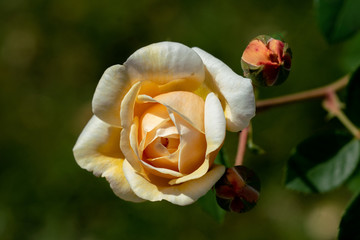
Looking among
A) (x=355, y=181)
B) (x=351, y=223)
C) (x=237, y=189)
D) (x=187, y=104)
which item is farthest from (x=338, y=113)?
(x=187, y=104)

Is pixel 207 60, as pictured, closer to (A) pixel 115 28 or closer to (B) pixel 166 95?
(B) pixel 166 95

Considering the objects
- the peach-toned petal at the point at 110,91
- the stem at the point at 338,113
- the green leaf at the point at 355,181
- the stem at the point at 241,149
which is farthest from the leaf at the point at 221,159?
the green leaf at the point at 355,181

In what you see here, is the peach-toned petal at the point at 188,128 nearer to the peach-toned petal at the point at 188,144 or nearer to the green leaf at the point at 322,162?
the peach-toned petal at the point at 188,144

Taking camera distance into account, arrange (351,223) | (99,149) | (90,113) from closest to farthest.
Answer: (99,149)
(351,223)
(90,113)

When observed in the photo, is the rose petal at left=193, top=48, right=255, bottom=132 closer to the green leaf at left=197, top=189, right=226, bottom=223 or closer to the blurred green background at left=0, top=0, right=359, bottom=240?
the green leaf at left=197, top=189, right=226, bottom=223

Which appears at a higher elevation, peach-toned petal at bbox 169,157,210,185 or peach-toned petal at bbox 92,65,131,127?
peach-toned petal at bbox 92,65,131,127

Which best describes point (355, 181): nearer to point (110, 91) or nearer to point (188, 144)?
point (188, 144)

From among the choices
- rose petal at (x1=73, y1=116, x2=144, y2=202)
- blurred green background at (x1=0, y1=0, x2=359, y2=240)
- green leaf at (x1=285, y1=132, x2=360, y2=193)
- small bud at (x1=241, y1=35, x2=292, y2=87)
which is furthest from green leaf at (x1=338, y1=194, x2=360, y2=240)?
blurred green background at (x1=0, y1=0, x2=359, y2=240)
